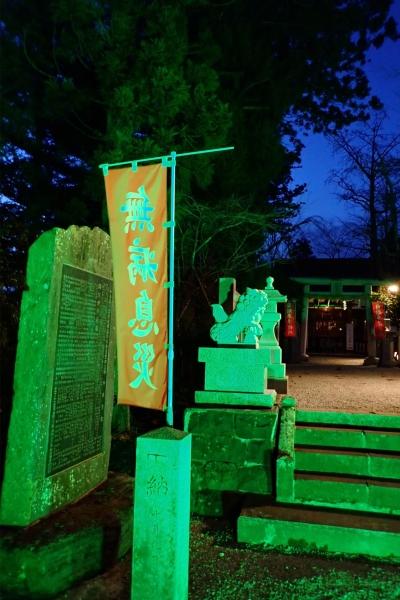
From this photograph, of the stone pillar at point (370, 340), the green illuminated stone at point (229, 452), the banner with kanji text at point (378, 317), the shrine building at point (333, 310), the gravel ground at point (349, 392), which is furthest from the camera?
the shrine building at point (333, 310)

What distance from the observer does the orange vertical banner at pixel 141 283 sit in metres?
4.59

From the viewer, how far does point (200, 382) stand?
383 inches

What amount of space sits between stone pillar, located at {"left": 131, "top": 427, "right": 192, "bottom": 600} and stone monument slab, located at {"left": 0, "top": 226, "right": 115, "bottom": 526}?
127 centimetres

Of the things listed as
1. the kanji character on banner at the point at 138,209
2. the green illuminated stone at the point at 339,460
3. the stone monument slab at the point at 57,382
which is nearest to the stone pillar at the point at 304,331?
the green illuminated stone at the point at 339,460

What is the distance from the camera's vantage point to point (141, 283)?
15.1ft

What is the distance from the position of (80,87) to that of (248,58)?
546cm

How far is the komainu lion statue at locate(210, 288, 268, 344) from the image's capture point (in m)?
5.91

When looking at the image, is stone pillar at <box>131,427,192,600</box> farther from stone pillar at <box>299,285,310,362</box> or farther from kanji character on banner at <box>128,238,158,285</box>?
stone pillar at <box>299,285,310,362</box>

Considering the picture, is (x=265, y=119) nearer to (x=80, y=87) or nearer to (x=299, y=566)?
(x=80, y=87)

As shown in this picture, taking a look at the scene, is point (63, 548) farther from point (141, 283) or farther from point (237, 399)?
point (237, 399)

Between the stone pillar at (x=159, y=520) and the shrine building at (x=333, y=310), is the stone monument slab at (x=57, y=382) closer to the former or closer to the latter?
the stone pillar at (x=159, y=520)

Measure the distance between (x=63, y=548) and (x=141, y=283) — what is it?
98.6 inches

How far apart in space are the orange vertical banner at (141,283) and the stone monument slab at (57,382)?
1.17ft

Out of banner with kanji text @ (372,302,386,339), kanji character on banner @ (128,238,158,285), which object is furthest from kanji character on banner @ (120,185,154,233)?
banner with kanji text @ (372,302,386,339)
